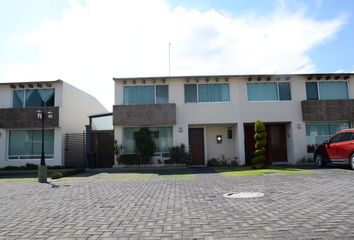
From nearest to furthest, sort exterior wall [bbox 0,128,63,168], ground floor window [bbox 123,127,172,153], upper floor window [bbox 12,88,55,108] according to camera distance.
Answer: ground floor window [bbox 123,127,172,153] < exterior wall [bbox 0,128,63,168] < upper floor window [bbox 12,88,55,108]

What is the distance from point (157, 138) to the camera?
65.7ft

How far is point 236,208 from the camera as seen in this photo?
22.5 ft

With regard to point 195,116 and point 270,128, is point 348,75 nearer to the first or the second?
point 270,128

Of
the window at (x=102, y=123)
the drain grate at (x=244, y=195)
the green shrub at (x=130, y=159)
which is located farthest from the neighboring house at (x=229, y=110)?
the drain grate at (x=244, y=195)

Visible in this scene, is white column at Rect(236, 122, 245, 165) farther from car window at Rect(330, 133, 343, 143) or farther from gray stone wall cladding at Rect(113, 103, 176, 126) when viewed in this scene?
car window at Rect(330, 133, 343, 143)

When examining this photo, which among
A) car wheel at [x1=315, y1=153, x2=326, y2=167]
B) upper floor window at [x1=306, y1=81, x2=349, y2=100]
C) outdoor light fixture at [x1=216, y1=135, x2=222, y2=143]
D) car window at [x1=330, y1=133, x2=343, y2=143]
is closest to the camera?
car window at [x1=330, y1=133, x2=343, y2=143]

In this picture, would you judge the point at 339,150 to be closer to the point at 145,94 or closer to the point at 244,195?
the point at 244,195

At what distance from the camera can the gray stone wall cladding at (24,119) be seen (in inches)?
801

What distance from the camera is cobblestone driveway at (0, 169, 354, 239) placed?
5.06 meters

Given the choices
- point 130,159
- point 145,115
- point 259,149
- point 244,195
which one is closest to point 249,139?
point 259,149

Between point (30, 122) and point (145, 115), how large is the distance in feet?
24.3

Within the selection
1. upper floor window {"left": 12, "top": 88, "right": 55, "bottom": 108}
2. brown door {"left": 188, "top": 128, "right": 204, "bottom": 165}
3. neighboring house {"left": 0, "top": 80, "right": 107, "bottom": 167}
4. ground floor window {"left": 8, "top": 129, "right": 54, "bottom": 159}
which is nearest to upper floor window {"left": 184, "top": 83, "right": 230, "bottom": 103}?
brown door {"left": 188, "top": 128, "right": 204, "bottom": 165}

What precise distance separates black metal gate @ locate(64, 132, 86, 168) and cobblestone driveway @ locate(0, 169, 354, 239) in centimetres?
1161

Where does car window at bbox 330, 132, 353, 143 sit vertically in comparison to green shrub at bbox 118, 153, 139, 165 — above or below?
above
